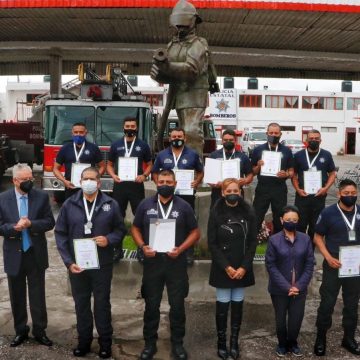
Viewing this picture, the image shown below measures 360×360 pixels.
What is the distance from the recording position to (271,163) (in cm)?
642

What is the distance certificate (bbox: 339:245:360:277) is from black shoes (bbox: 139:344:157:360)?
1.87 meters

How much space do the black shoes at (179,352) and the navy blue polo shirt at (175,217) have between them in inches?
37.8

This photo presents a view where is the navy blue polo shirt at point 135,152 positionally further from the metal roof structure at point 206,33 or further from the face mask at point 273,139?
the metal roof structure at point 206,33

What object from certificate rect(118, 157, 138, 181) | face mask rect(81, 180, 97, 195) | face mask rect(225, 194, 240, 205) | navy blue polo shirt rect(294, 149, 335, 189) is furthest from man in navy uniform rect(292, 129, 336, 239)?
face mask rect(81, 180, 97, 195)

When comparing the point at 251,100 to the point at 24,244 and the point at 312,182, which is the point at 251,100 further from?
the point at 24,244

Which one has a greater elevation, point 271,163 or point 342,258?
point 271,163

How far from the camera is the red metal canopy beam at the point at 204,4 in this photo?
12812mm

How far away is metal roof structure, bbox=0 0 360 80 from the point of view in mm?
12984

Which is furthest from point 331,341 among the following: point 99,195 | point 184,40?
point 184,40

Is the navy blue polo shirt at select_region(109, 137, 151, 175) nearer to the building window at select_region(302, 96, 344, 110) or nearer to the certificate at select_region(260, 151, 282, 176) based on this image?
the certificate at select_region(260, 151, 282, 176)

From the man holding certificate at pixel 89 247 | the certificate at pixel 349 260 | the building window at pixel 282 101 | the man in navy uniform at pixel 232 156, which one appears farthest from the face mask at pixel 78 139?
the building window at pixel 282 101

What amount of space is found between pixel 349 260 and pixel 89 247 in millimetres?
2393

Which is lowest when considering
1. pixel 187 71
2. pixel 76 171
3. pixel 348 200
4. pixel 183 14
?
pixel 348 200

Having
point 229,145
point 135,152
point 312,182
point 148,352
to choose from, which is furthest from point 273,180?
point 148,352
